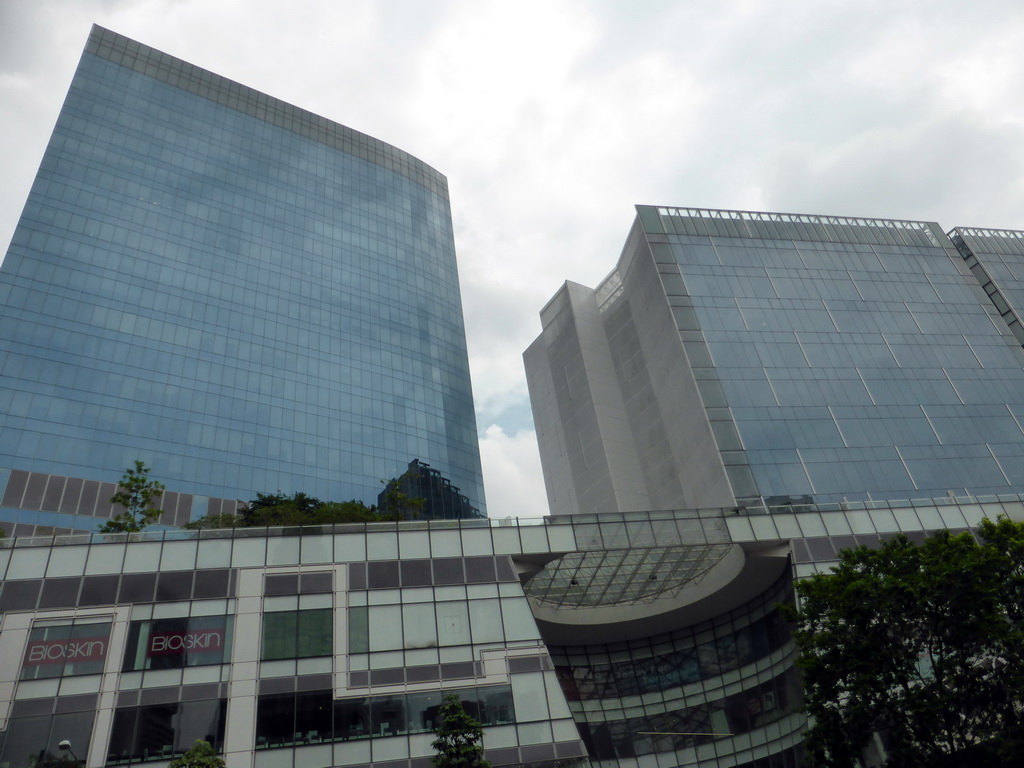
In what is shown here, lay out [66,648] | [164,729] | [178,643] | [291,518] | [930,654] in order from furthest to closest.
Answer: [291,518] < [178,643] < [66,648] < [164,729] < [930,654]

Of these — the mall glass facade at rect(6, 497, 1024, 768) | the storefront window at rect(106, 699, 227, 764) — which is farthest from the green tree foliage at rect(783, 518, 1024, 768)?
the storefront window at rect(106, 699, 227, 764)

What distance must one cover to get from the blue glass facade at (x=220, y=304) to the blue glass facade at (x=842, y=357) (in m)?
42.2

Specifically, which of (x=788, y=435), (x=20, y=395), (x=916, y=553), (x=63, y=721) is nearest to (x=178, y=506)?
(x=20, y=395)

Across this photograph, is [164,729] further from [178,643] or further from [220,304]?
[220,304]

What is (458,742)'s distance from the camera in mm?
31219

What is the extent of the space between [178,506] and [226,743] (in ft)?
141

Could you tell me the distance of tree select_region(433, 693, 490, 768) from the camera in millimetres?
30469

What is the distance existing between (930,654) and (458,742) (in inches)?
778

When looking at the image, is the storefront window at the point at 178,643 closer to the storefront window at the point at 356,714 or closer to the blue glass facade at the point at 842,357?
the storefront window at the point at 356,714

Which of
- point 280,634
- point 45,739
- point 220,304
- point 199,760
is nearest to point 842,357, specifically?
point 280,634

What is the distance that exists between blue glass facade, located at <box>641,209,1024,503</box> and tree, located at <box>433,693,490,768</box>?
32.7 m

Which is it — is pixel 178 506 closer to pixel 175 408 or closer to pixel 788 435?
pixel 175 408

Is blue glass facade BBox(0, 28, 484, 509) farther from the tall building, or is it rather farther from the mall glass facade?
the mall glass facade

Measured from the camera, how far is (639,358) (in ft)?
254
